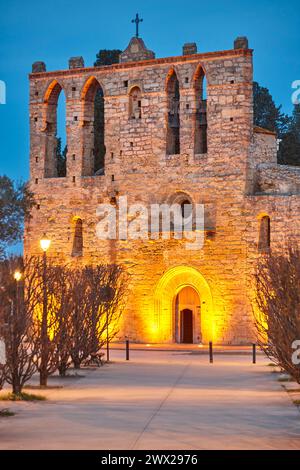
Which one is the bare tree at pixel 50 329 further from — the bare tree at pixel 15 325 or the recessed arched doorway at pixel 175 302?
the recessed arched doorway at pixel 175 302

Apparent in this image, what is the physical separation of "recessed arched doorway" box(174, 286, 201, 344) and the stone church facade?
4 cm

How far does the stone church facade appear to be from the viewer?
3784cm

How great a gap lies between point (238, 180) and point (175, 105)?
5.52 metres

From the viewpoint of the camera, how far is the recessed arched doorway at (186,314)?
3938 centimetres

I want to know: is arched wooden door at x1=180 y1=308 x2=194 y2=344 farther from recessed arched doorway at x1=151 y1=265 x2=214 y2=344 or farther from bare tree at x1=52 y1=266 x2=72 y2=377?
bare tree at x1=52 y1=266 x2=72 y2=377

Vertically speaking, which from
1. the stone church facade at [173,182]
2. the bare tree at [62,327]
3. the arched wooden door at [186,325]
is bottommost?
the arched wooden door at [186,325]

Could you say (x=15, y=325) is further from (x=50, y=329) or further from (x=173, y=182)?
(x=173, y=182)

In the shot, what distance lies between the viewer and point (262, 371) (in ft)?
85.0

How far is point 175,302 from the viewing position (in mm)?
39688

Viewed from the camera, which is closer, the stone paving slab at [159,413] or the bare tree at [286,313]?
the stone paving slab at [159,413]

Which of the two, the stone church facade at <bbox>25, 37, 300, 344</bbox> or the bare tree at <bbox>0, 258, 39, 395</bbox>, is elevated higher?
the stone church facade at <bbox>25, 37, 300, 344</bbox>

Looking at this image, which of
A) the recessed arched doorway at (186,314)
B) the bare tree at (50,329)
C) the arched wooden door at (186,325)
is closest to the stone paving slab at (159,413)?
the bare tree at (50,329)

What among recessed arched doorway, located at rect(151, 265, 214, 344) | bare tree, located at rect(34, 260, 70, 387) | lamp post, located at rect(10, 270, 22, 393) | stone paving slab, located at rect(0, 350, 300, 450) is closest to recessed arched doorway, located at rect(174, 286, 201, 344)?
recessed arched doorway, located at rect(151, 265, 214, 344)

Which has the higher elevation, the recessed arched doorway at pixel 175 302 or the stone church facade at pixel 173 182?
the stone church facade at pixel 173 182
